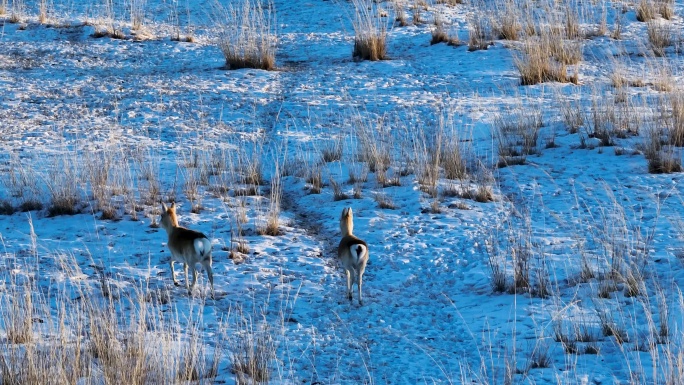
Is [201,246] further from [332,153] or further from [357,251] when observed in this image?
[332,153]

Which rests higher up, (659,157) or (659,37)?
(659,37)

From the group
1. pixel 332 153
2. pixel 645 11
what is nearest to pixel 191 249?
pixel 332 153

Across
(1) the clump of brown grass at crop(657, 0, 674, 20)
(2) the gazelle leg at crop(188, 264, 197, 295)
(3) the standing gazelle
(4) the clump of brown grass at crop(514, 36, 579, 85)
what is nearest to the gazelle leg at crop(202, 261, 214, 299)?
(2) the gazelle leg at crop(188, 264, 197, 295)

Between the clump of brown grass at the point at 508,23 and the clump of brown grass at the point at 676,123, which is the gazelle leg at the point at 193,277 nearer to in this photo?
the clump of brown grass at the point at 676,123

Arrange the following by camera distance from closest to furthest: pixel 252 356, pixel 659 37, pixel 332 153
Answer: pixel 252 356
pixel 332 153
pixel 659 37

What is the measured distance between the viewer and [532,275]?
21.9ft

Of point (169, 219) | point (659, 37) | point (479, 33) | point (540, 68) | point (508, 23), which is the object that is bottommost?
point (169, 219)

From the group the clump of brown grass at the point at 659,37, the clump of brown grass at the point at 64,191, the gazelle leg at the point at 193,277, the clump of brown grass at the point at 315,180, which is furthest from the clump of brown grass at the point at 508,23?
the gazelle leg at the point at 193,277

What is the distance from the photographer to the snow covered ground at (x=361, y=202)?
5.63m

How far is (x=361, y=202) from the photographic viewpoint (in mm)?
8648

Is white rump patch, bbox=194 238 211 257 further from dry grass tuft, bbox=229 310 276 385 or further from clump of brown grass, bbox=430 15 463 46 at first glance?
clump of brown grass, bbox=430 15 463 46

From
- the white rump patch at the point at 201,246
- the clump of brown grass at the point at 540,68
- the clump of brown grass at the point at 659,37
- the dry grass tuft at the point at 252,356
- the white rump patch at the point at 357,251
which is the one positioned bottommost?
the dry grass tuft at the point at 252,356

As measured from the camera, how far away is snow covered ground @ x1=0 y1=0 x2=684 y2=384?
563cm

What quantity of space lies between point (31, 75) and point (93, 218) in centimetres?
610
